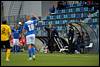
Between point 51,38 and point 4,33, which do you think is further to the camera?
point 51,38

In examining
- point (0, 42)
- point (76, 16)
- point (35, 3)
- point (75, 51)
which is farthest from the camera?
point (35, 3)

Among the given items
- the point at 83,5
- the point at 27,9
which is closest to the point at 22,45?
the point at 83,5

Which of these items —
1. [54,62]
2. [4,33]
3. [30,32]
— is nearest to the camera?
[54,62]

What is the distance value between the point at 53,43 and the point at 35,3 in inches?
556

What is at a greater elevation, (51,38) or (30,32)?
(30,32)

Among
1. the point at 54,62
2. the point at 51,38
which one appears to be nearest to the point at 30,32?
the point at 54,62

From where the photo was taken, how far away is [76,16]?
36000 millimetres

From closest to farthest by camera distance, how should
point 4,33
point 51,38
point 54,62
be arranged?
point 54,62 < point 4,33 < point 51,38

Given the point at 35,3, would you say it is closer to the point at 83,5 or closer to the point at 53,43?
the point at 83,5

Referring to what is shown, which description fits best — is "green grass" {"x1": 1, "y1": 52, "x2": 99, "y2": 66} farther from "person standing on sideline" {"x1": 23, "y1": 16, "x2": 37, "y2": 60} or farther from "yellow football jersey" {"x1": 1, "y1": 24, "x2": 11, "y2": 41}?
"yellow football jersey" {"x1": 1, "y1": 24, "x2": 11, "y2": 41}

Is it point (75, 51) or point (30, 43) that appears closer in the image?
point (30, 43)

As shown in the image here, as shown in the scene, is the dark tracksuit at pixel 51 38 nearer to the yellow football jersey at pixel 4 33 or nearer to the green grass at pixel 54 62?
the green grass at pixel 54 62

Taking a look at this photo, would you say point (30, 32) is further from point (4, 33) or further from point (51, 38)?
point (51, 38)

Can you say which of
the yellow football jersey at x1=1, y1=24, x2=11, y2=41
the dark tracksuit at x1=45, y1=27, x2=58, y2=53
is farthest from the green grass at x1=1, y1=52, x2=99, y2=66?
the dark tracksuit at x1=45, y1=27, x2=58, y2=53
